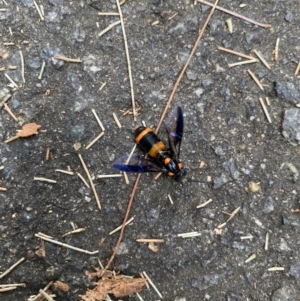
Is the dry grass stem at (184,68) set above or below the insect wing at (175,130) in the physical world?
above

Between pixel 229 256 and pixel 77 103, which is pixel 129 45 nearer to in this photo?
pixel 77 103

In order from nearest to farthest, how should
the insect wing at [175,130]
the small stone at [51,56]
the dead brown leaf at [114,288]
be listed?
1. the dead brown leaf at [114,288]
2. the insect wing at [175,130]
3. the small stone at [51,56]

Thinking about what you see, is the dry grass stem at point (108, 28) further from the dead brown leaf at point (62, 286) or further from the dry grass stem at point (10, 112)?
the dead brown leaf at point (62, 286)

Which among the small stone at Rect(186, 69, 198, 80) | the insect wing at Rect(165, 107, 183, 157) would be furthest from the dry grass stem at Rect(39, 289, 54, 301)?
the small stone at Rect(186, 69, 198, 80)

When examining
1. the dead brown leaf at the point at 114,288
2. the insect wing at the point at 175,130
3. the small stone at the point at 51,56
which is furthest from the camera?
the small stone at the point at 51,56

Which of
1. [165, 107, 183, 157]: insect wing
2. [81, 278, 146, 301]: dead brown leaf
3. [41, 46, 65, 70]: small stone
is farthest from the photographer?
[41, 46, 65, 70]: small stone

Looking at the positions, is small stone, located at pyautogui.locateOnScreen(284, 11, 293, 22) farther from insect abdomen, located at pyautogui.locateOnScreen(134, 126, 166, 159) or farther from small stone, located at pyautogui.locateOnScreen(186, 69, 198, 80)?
insect abdomen, located at pyautogui.locateOnScreen(134, 126, 166, 159)

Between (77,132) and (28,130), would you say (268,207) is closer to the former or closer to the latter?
(77,132)

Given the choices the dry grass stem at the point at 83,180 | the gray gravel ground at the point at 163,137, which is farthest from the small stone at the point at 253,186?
the dry grass stem at the point at 83,180
